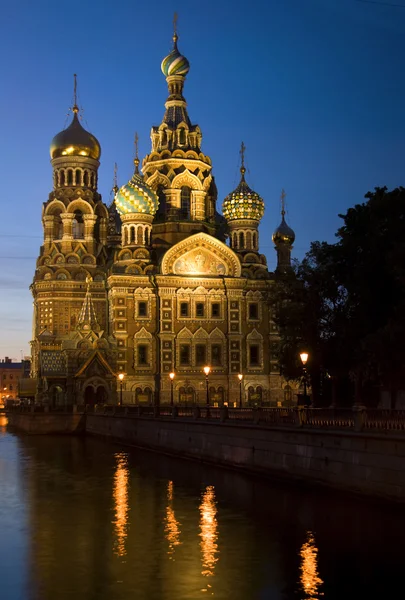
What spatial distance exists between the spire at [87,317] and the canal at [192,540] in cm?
2877

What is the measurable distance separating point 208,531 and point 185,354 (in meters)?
41.7

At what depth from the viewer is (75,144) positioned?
71500mm

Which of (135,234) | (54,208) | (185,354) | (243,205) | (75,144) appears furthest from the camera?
(75,144)

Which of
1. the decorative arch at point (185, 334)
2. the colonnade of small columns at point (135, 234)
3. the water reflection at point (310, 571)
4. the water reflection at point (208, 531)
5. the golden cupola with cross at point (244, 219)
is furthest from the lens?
the golden cupola with cross at point (244, 219)

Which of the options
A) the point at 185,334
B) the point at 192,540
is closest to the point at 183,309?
the point at 185,334

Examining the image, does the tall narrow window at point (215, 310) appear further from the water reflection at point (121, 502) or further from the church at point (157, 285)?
the water reflection at point (121, 502)

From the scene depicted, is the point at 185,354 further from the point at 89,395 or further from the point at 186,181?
the point at 186,181

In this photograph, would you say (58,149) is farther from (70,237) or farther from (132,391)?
(132,391)

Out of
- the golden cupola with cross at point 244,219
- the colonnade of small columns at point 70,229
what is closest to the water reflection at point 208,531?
the golden cupola with cross at point 244,219

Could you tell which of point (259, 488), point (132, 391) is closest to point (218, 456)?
point (259, 488)

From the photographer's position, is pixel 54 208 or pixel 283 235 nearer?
pixel 54 208

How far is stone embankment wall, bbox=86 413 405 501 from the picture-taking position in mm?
23562

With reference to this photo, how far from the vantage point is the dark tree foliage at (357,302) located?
29.3 m

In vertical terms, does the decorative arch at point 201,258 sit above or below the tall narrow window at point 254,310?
above
